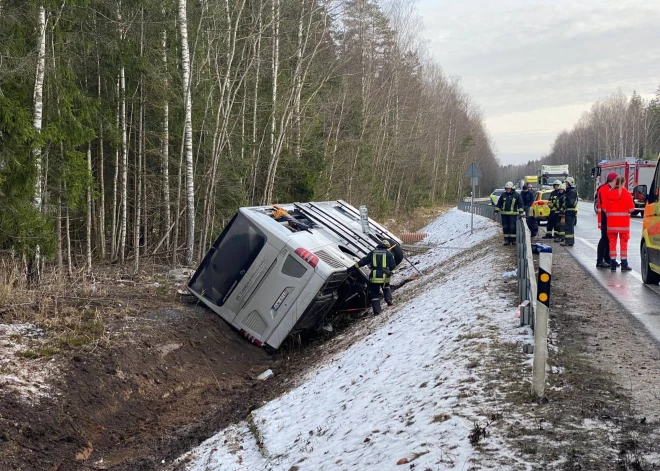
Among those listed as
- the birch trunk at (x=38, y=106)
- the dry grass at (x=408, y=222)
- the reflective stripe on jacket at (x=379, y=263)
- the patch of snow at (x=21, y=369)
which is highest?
the birch trunk at (x=38, y=106)

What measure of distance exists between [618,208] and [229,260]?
7036 mm

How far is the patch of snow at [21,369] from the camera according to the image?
7.04 meters

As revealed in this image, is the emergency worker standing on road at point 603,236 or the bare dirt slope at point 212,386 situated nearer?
the bare dirt slope at point 212,386

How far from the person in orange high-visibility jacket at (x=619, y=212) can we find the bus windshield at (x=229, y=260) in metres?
6.29

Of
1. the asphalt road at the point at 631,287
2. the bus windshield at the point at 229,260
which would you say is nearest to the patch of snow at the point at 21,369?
the bus windshield at the point at 229,260

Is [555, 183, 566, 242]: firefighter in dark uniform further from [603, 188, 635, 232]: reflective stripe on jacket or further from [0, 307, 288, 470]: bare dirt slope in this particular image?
[0, 307, 288, 470]: bare dirt slope

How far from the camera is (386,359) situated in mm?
7172

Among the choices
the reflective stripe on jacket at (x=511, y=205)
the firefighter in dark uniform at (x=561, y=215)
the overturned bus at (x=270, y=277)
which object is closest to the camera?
the overturned bus at (x=270, y=277)

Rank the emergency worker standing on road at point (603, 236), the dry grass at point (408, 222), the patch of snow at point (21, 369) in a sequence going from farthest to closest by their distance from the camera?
the dry grass at point (408, 222) → the emergency worker standing on road at point (603, 236) → the patch of snow at point (21, 369)

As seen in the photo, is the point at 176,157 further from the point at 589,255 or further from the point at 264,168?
the point at 589,255

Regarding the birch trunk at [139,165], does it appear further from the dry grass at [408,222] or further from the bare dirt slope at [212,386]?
the dry grass at [408,222]

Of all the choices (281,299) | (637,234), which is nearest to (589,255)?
(637,234)

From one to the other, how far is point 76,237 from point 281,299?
43.9ft

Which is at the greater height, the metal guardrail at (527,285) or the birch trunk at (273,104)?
the birch trunk at (273,104)
